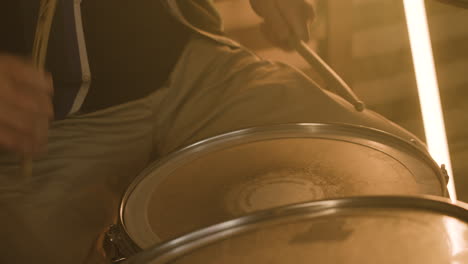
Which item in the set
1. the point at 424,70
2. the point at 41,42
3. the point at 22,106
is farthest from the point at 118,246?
the point at 424,70

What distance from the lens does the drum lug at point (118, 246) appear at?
2.55 feet

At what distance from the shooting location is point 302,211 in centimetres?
A: 71

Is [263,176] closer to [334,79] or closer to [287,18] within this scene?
[334,79]

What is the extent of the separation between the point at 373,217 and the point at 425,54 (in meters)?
1.47

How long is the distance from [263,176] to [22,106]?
1.22 feet

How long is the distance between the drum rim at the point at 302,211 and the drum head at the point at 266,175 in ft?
0.36

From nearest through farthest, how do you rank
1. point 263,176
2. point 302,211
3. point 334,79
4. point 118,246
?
point 302,211 < point 118,246 < point 263,176 < point 334,79

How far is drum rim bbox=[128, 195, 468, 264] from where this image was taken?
2.22 feet

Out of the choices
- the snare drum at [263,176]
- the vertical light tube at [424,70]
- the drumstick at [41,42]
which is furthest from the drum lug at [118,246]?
the vertical light tube at [424,70]

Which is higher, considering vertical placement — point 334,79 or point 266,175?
point 334,79

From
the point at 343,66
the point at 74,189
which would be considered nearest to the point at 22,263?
the point at 74,189

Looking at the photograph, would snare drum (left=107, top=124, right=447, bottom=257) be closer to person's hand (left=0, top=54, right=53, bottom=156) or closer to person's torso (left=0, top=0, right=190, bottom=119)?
person's hand (left=0, top=54, right=53, bottom=156)

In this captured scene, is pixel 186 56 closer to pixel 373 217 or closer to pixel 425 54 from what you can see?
pixel 373 217

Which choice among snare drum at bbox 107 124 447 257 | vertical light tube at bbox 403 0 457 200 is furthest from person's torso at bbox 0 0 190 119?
vertical light tube at bbox 403 0 457 200
